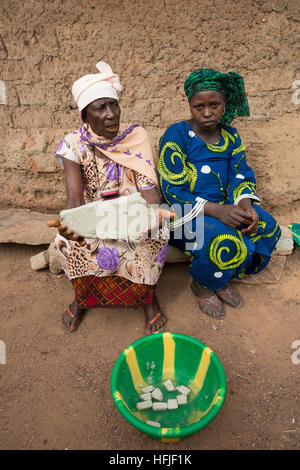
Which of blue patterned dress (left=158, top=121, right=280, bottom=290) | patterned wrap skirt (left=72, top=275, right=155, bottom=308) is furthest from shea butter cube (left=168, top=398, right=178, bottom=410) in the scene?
blue patterned dress (left=158, top=121, right=280, bottom=290)

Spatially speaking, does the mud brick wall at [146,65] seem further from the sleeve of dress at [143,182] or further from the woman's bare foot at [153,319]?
the woman's bare foot at [153,319]

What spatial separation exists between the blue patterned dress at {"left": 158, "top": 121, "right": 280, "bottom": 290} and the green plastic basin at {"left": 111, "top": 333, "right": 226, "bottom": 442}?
2.04 ft

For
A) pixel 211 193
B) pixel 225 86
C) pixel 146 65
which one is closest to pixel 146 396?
pixel 211 193

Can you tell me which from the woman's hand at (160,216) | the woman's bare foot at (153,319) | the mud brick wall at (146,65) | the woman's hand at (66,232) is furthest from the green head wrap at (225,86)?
the woman's bare foot at (153,319)

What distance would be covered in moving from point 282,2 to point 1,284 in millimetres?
3180

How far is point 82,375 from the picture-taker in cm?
202

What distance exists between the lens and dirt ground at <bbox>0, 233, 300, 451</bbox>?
1707 millimetres

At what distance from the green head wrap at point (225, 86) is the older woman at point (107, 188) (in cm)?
46

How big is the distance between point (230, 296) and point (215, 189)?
2.70ft

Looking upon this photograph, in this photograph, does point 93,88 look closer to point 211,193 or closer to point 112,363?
point 211,193

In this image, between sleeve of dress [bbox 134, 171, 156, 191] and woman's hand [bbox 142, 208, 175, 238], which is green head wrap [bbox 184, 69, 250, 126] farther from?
woman's hand [bbox 142, 208, 175, 238]

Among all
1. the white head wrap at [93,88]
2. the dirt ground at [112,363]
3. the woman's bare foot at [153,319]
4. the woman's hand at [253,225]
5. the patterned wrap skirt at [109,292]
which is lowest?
the dirt ground at [112,363]

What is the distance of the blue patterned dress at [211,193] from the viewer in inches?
87.1

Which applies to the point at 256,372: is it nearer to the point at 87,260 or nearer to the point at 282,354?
the point at 282,354
